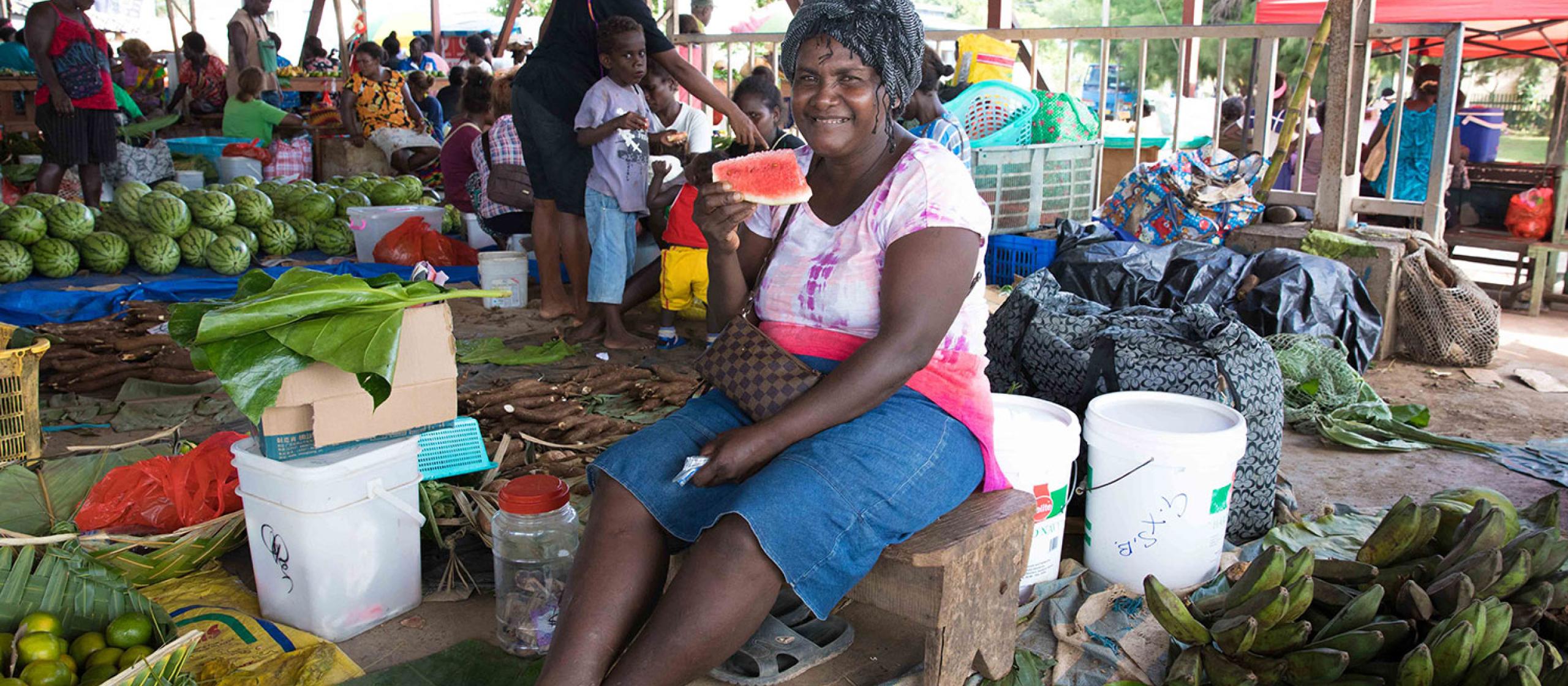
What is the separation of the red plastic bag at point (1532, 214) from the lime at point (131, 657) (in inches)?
347

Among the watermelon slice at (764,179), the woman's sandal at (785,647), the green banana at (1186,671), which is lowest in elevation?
the woman's sandal at (785,647)

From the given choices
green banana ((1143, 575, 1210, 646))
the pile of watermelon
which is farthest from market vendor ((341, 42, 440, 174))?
green banana ((1143, 575, 1210, 646))

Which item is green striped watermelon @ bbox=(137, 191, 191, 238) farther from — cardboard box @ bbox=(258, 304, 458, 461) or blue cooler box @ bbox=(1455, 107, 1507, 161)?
blue cooler box @ bbox=(1455, 107, 1507, 161)

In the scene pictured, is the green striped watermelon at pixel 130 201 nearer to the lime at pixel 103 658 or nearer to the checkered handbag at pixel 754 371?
the lime at pixel 103 658

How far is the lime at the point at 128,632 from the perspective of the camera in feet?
7.66

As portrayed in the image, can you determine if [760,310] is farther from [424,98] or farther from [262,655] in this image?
[424,98]

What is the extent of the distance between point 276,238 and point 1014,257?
5.31 meters

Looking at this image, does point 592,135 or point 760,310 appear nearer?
point 760,310

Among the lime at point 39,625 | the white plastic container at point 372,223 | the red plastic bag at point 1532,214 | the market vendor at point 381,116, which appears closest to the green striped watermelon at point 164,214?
the white plastic container at point 372,223

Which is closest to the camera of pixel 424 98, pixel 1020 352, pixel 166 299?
pixel 1020 352

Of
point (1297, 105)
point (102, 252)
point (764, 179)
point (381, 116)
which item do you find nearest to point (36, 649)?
point (764, 179)

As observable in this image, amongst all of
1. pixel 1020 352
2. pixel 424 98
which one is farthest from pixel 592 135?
pixel 424 98

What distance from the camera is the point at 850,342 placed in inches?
99.1

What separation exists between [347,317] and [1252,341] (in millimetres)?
2719
